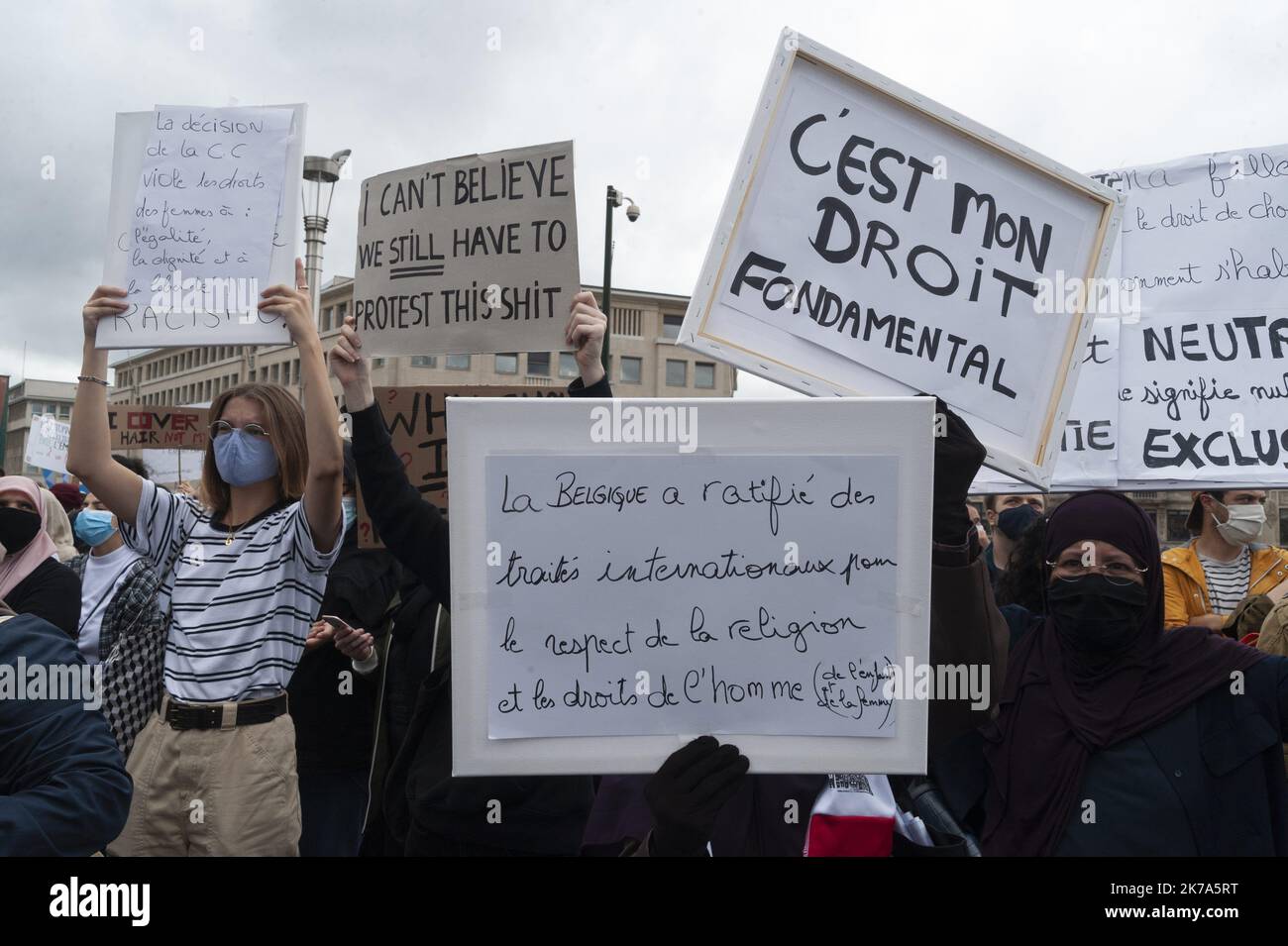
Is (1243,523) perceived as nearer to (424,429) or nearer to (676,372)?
(424,429)

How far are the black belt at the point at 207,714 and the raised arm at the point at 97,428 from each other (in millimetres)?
618

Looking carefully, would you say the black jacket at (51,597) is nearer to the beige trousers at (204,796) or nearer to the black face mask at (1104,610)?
the beige trousers at (204,796)

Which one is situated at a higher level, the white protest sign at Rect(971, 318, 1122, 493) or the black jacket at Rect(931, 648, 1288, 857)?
the white protest sign at Rect(971, 318, 1122, 493)

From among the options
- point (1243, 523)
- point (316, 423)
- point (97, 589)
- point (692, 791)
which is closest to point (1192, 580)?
point (1243, 523)

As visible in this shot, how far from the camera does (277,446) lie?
10.2 ft

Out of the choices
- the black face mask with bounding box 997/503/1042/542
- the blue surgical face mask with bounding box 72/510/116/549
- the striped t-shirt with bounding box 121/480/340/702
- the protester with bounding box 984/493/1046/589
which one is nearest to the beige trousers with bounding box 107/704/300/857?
the striped t-shirt with bounding box 121/480/340/702

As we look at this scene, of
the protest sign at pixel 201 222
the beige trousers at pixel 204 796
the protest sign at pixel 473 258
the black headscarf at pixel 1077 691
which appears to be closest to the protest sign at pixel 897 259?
the black headscarf at pixel 1077 691

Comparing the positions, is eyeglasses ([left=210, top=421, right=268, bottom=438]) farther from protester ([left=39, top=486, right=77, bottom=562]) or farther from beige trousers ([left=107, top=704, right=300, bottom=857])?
protester ([left=39, top=486, right=77, bottom=562])

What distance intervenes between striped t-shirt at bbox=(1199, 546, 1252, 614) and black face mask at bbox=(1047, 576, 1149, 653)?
2.58 meters

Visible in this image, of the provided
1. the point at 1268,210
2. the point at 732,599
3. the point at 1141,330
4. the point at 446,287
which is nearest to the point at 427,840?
the point at 732,599

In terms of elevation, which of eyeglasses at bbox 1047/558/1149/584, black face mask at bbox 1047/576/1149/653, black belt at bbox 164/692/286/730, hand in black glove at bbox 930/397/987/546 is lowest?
black belt at bbox 164/692/286/730

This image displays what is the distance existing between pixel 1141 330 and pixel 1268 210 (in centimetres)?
71

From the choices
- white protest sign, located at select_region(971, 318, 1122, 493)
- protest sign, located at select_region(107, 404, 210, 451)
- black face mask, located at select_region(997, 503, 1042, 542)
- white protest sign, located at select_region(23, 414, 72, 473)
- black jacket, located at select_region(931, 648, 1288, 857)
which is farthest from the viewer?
white protest sign, located at select_region(23, 414, 72, 473)

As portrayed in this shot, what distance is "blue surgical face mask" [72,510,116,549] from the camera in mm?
4562
